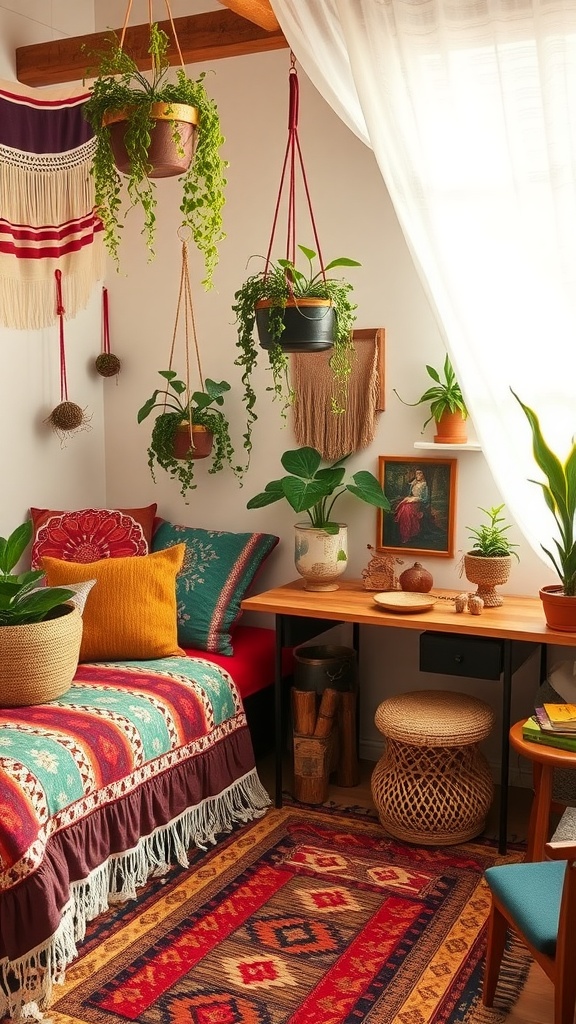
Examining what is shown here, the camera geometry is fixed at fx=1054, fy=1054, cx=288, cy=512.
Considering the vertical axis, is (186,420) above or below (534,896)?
above

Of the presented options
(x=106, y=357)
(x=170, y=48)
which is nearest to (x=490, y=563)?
(x=106, y=357)

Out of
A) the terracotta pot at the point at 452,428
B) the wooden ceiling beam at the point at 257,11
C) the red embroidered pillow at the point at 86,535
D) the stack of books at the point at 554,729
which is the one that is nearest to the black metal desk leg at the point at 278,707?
the red embroidered pillow at the point at 86,535

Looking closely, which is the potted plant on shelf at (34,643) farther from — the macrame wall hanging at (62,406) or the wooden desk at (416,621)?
the macrame wall hanging at (62,406)

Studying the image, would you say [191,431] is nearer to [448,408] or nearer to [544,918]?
[448,408]

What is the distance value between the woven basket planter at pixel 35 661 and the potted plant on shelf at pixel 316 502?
1.01 m

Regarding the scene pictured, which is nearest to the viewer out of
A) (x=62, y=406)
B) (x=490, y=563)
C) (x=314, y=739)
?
(x=490, y=563)

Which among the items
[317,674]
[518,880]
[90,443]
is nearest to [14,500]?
[90,443]

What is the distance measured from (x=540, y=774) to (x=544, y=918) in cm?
74

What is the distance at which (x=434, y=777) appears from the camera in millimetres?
3443

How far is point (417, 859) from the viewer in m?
3.38

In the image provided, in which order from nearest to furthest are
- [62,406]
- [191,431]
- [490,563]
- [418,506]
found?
[490,563] → [418,506] → [191,431] → [62,406]

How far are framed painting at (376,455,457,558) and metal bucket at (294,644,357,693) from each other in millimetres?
479

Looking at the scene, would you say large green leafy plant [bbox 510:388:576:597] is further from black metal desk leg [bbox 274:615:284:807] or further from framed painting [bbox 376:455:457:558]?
black metal desk leg [bbox 274:615:284:807]

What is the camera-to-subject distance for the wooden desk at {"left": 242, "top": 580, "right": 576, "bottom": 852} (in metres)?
3.33
